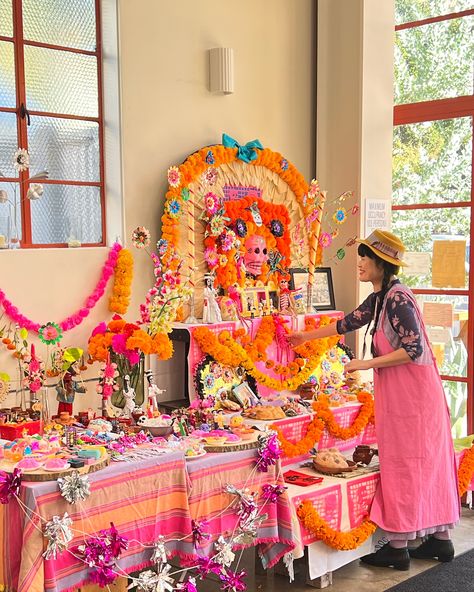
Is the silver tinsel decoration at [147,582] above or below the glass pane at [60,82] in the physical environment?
below

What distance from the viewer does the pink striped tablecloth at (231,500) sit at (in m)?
3.69

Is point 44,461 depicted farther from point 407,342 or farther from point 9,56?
point 9,56

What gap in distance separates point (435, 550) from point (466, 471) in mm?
572

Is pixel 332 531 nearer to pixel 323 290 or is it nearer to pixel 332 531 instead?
pixel 332 531

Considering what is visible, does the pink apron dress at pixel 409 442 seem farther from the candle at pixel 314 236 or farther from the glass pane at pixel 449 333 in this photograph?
the glass pane at pixel 449 333

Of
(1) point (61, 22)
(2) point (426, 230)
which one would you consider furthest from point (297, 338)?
(1) point (61, 22)

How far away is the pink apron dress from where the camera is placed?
453 cm

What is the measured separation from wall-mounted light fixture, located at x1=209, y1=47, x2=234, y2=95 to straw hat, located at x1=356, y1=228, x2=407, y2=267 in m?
1.62

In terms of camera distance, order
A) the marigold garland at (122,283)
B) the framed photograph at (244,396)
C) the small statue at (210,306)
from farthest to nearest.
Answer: the small statue at (210,306), the framed photograph at (244,396), the marigold garland at (122,283)

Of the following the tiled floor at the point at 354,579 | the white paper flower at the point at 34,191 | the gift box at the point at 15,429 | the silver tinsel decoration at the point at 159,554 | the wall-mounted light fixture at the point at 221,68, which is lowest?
the tiled floor at the point at 354,579

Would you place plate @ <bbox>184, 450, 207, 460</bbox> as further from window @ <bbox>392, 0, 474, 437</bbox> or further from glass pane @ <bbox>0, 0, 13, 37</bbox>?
window @ <bbox>392, 0, 474, 437</bbox>

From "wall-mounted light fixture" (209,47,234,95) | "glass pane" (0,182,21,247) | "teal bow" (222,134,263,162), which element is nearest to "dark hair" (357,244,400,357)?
"teal bow" (222,134,263,162)

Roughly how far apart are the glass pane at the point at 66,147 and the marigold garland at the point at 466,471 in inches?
→ 113

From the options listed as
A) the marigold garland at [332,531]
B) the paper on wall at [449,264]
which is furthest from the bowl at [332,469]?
the paper on wall at [449,264]
